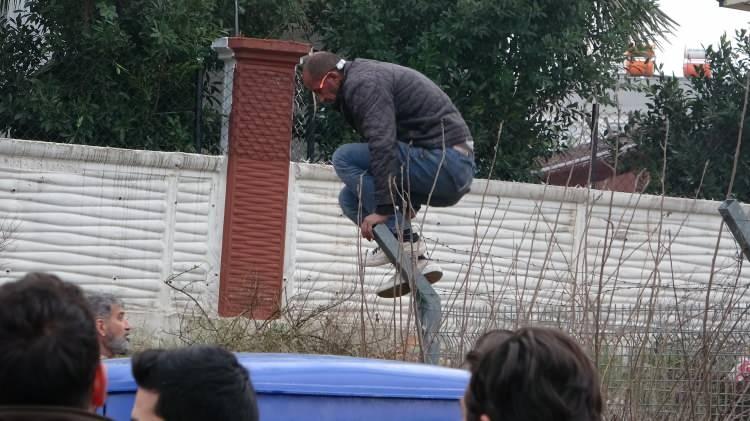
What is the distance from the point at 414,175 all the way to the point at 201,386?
3126 mm

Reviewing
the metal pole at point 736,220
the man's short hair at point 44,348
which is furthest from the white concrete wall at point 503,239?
the man's short hair at point 44,348

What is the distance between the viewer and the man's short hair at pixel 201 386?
287cm

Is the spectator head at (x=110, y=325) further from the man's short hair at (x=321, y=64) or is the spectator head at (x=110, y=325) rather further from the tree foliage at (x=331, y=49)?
the tree foliage at (x=331, y=49)

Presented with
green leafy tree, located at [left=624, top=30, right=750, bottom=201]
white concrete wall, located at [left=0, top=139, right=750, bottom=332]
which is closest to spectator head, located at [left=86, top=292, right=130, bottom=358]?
white concrete wall, located at [left=0, top=139, right=750, bottom=332]

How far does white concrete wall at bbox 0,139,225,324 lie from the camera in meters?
9.61

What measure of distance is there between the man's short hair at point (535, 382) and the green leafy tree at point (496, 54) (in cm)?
931

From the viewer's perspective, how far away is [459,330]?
5.71 meters

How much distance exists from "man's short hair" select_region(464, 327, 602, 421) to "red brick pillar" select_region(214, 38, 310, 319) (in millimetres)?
7521

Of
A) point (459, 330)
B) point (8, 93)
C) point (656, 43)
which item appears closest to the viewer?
point (459, 330)

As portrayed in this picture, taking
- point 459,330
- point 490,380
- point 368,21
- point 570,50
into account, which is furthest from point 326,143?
point 490,380

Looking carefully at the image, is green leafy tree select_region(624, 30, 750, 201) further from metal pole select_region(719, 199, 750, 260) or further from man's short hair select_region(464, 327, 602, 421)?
man's short hair select_region(464, 327, 602, 421)

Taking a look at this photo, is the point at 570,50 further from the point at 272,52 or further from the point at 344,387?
the point at 344,387

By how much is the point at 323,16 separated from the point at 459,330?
7673mm

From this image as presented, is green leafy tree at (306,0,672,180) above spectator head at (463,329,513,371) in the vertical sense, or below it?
above
